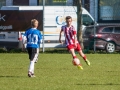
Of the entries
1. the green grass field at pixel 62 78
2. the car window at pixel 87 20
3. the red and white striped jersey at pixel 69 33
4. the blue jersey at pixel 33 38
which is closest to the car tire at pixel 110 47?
the car window at pixel 87 20

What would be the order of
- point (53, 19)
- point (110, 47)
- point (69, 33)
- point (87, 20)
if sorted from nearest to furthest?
point (69, 33), point (110, 47), point (53, 19), point (87, 20)

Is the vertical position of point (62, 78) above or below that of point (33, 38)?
below

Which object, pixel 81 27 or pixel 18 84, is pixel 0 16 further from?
pixel 18 84

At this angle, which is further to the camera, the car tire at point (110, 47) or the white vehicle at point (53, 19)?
the white vehicle at point (53, 19)

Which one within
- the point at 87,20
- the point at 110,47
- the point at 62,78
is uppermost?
the point at 87,20

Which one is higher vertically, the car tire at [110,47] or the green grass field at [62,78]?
the green grass field at [62,78]

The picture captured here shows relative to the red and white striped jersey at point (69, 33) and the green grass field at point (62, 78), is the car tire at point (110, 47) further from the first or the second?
the red and white striped jersey at point (69, 33)

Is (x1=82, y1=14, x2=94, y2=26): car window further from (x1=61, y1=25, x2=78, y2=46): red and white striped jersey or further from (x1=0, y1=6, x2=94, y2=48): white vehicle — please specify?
(x1=61, y1=25, x2=78, y2=46): red and white striped jersey

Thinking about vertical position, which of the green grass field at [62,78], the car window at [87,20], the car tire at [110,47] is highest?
the car window at [87,20]

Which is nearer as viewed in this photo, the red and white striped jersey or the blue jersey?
the blue jersey

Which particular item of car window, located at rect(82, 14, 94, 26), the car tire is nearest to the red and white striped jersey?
the car tire

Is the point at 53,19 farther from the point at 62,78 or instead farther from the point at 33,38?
the point at 62,78

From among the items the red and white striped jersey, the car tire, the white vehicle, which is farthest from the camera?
the white vehicle

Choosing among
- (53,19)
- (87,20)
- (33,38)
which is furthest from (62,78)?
(87,20)
